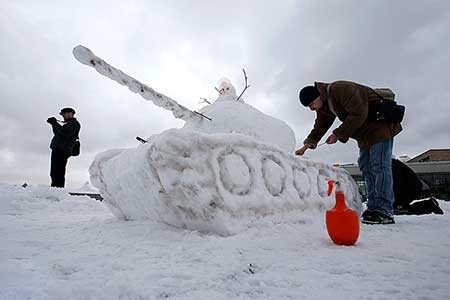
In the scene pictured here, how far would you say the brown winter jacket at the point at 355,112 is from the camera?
2502 millimetres

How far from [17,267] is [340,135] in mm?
2361

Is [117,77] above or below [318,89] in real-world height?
above

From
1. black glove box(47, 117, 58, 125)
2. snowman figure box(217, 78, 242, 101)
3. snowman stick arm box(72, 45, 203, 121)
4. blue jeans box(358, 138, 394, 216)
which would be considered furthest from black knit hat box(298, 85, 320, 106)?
black glove box(47, 117, 58, 125)

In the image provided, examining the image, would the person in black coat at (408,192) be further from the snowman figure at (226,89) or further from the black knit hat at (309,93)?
the snowman figure at (226,89)

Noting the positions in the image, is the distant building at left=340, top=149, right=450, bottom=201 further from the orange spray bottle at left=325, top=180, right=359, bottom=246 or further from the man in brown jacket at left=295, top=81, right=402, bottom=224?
the orange spray bottle at left=325, top=180, right=359, bottom=246

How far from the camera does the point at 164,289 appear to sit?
3.05ft

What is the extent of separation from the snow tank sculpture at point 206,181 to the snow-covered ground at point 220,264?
10 centimetres

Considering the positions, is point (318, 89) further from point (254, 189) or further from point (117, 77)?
point (117, 77)

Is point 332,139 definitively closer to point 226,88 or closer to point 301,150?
point 301,150

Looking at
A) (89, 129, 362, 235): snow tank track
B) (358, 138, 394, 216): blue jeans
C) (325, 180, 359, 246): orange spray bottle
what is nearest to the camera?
(325, 180, 359, 246): orange spray bottle

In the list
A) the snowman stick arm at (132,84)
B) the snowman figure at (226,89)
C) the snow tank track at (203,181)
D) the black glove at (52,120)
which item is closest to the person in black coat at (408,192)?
the snow tank track at (203,181)

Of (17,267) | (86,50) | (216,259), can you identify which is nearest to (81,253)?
(17,267)

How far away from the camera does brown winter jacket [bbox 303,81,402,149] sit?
250cm

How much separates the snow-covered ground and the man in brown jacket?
649 millimetres
